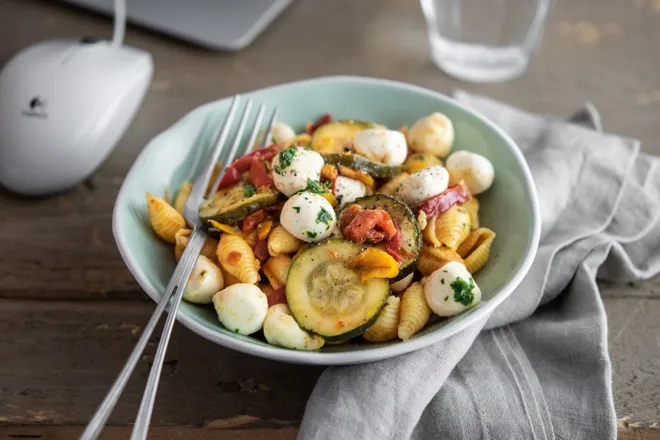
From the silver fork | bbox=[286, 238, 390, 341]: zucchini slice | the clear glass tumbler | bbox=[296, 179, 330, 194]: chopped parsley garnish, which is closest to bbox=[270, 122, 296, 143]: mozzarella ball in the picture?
the silver fork

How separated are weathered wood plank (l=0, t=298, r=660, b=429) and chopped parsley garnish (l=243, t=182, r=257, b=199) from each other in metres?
0.24

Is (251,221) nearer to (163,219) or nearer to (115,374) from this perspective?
(163,219)

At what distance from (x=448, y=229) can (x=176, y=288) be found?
401mm

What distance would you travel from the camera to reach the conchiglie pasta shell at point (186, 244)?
3.69 ft

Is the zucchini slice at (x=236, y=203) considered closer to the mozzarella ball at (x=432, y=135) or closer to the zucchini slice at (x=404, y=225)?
the zucchini slice at (x=404, y=225)

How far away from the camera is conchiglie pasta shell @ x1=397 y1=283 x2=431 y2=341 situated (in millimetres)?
1002

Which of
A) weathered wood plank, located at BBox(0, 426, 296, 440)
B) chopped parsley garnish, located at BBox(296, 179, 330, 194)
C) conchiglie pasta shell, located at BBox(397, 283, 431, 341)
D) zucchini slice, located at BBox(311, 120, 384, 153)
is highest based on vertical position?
chopped parsley garnish, located at BBox(296, 179, 330, 194)

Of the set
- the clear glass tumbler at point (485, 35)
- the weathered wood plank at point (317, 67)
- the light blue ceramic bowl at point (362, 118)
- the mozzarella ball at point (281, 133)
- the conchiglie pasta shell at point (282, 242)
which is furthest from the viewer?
the clear glass tumbler at point (485, 35)

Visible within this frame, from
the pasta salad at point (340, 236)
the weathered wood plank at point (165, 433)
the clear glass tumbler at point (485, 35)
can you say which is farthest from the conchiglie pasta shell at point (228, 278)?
the clear glass tumbler at point (485, 35)

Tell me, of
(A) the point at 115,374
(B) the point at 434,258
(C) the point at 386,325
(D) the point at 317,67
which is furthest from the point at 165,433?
(D) the point at 317,67

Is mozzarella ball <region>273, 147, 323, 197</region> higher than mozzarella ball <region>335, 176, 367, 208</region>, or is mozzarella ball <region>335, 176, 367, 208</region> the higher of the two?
mozzarella ball <region>273, 147, 323, 197</region>

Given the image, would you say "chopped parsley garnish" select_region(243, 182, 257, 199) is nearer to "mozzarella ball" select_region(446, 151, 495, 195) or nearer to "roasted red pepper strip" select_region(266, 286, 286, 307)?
"roasted red pepper strip" select_region(266, 286, 286, 307)

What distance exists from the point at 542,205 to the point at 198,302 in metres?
0.64

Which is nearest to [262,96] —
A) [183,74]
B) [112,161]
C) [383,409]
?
[112,161]
